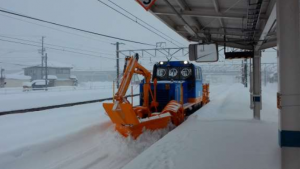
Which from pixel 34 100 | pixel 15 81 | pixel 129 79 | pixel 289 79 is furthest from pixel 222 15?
pixel 15 81

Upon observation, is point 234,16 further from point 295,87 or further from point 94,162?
point 94,162

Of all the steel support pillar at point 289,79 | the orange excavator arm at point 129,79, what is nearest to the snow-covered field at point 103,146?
the steel support pillar at point 289,79

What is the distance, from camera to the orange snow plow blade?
684 centimetres

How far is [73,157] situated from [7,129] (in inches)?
153

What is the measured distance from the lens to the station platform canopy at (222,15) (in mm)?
5957

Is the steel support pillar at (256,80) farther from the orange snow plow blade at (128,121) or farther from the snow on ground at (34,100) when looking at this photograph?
the snow on ground at (34,100)

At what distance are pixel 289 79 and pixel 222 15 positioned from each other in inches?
133

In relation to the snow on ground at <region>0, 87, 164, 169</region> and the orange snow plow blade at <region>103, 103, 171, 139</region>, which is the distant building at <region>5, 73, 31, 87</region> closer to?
the snow on ground at <region>0, 87, 164, 169</region>

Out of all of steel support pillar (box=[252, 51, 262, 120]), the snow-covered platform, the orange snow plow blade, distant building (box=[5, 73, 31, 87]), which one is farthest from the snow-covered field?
distant building (box=[5, 73, 31, 87])

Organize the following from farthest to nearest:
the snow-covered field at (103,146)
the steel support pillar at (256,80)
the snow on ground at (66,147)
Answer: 1. the steel support pillar at (256,80)
2. the snow on ground at (66,147)
3. the snow-covered field at (103,146)

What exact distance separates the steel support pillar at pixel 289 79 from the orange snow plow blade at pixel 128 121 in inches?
151

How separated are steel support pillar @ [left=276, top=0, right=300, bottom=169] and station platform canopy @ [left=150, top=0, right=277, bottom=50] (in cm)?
106

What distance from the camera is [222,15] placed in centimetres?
677

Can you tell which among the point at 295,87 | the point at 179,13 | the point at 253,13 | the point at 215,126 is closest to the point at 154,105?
the point at 215,126
